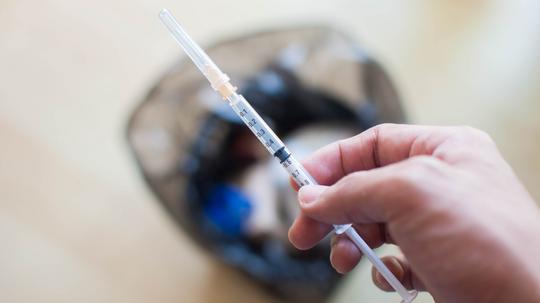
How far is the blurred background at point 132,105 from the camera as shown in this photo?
1041mm

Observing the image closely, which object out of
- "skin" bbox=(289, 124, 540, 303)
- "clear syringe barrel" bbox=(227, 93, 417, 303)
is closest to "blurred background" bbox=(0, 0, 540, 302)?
"clear syringe barrel" bbox=(227, 93, 417, 303)

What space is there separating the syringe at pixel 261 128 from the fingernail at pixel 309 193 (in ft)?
0.13

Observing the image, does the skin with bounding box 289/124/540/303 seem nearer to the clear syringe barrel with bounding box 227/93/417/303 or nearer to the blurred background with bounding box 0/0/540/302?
the clear syringe barrel with bounding box 227/93/417/303

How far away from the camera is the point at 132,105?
3.81 feet

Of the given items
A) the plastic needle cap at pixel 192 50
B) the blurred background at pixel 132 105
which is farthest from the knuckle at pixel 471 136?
the blurred background at pixel 132 105

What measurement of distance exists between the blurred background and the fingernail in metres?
0.54

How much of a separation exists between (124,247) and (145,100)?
352mm

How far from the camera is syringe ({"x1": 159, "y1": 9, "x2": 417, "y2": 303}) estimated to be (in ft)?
1.75

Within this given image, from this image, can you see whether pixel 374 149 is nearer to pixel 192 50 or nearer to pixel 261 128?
pixel 261 128

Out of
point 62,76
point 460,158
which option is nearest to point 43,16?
point 62,76

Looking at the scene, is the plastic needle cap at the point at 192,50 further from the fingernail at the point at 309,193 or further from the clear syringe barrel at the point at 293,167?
the fingernail at the point at 309,193

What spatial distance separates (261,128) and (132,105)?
67cm

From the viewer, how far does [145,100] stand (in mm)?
1076

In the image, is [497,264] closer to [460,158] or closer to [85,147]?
[460,158]
